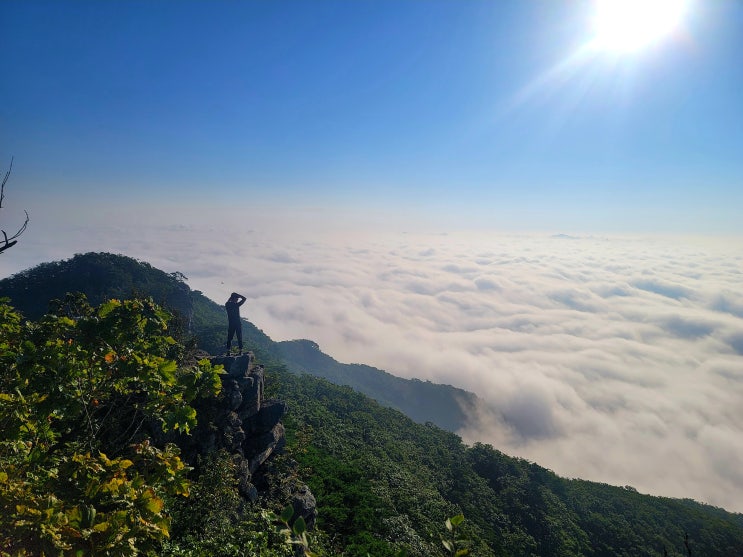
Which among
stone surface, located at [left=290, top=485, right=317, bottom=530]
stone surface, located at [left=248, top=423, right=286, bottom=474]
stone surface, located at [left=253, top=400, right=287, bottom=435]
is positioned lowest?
stone surface, located at [left=290, top=485, right=317, bottom=530]

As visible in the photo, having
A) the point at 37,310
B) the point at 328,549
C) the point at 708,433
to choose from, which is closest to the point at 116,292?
the point at 37,310

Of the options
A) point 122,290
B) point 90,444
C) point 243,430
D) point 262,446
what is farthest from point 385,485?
point 122,290

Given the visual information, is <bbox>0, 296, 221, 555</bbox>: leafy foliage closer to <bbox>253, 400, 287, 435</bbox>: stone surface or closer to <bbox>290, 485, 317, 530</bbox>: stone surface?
<bbox>290, 485, 317, 530</bbox>: stone surface

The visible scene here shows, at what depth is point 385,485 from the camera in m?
29.2

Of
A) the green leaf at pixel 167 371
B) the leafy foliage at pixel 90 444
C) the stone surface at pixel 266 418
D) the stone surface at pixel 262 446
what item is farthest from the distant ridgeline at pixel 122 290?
the green leaf at pixel 167 371

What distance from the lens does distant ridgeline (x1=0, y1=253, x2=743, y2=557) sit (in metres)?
21.1

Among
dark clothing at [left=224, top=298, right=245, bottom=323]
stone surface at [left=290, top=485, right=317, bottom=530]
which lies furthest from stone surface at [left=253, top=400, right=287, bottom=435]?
dark clothing at [left=224, top=298, right=245, bottom=323]

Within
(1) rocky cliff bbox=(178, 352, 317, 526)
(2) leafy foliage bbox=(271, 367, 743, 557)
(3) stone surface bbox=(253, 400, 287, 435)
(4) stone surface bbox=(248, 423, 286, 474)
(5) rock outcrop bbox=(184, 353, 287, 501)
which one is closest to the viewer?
(1) rocky cliff bbox=(178, 352, 317, 526)

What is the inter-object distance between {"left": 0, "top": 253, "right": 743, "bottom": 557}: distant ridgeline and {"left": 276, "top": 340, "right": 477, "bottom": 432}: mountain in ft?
249

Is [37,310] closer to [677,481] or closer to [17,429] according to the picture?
[17,429]

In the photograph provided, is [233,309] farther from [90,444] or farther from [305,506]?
[90,444]

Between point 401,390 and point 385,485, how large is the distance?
13465 cm

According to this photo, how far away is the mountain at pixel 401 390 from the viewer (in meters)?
151

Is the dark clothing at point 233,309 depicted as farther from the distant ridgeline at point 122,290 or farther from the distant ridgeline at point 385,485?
the distant ridgeline at point 122,290
